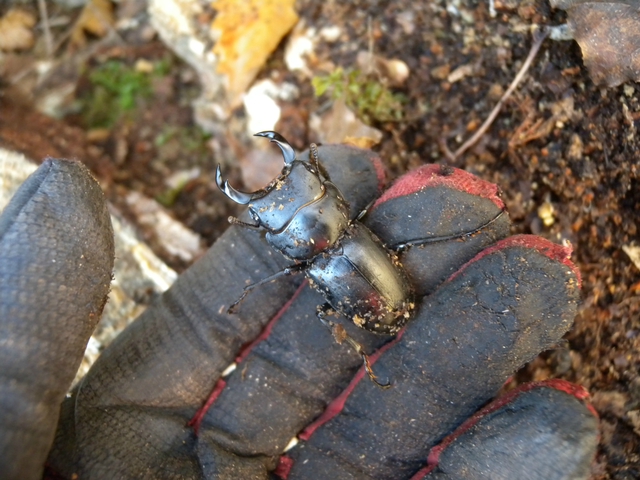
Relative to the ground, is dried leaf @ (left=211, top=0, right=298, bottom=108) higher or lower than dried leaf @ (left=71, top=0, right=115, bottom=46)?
higher

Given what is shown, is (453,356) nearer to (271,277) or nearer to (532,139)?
(271,277)

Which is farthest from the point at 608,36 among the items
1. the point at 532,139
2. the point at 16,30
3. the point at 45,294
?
the point at 16,30

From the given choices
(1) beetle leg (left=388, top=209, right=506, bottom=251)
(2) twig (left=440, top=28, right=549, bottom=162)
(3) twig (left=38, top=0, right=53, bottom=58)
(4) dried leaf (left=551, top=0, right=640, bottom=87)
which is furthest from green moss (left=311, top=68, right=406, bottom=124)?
(3) twig (left=38, top=0, right=53, bottom=58)

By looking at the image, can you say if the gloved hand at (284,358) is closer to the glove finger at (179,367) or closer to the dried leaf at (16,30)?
the glove finger at (179,367)

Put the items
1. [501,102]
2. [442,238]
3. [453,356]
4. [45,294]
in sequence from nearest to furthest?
[45,294], [453,356], [442,238], [501,102]

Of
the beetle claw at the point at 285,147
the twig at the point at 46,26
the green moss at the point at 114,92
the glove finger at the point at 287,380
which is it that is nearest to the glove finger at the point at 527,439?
the glove finger at the point at 287,380

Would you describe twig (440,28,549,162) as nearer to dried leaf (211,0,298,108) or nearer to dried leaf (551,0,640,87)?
dried leaf (551,0,640,87)

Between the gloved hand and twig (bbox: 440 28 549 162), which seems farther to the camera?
twig (bbox: 440 28 549 162)
